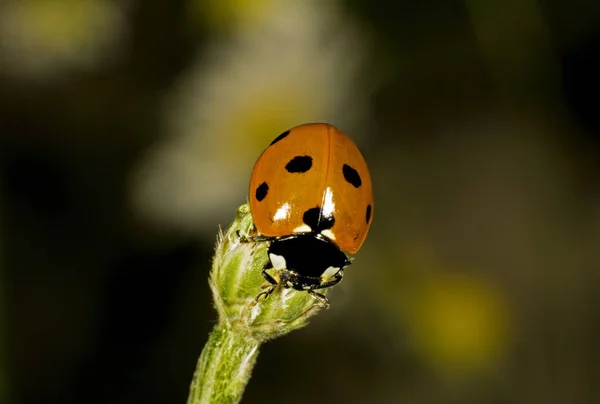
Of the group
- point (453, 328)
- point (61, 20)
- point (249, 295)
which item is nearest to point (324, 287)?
point (249, 295)

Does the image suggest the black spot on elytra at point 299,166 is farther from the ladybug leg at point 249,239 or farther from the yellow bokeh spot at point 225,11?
the yellow bokeh spot at point 225,11

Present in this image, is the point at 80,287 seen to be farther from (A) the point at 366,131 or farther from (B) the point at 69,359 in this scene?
(A) the point at 366,131

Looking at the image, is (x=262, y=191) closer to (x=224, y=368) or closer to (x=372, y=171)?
(x=224, y=368)

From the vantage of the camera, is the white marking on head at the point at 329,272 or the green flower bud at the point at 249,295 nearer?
the green flower bud at the point at 249,295

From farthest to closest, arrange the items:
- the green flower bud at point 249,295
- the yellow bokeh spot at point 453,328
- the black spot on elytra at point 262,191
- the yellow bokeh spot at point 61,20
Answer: the yellow bokeh spot at point 453,328
the yellow bokeh spot at point 61,20
the black spot on elytra at point 262,191
the green flower bud at point 249,295

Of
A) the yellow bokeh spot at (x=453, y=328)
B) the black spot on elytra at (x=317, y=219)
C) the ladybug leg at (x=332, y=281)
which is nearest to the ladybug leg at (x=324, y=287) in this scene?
the ladybug leg at (x=332, y=281)

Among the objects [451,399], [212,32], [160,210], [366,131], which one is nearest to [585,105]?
[366,131]
